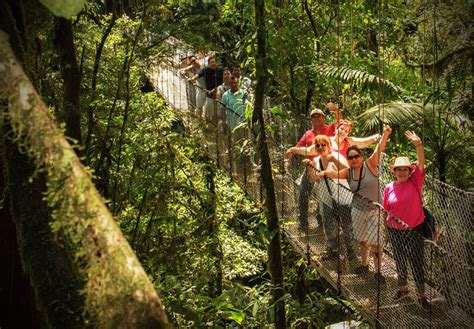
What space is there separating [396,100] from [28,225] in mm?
4257

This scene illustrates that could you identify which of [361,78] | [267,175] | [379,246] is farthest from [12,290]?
[361,78]

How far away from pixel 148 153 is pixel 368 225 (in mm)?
1162

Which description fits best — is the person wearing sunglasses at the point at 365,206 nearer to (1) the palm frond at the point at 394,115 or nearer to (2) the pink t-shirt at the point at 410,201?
(2) the pink t-shirt at the point at 410,201

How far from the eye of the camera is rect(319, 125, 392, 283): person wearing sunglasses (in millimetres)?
3004

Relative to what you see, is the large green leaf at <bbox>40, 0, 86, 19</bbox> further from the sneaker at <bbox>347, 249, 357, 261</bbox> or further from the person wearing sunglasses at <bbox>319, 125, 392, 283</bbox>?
the sneaker at <bbox>347, 249, 357, 261</bbox>

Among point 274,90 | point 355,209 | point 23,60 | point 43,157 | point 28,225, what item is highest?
point 274,90

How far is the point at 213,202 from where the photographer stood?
3.07m

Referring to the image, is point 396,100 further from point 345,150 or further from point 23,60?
point 23,60

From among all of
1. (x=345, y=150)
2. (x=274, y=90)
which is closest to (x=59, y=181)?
(x=345, y=150)

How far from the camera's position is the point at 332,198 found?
11.1 ft

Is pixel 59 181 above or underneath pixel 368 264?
above

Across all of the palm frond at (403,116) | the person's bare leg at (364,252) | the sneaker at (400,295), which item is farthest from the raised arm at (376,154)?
the palm frond at (403,116)

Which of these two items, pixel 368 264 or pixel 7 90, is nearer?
pixel 7 90

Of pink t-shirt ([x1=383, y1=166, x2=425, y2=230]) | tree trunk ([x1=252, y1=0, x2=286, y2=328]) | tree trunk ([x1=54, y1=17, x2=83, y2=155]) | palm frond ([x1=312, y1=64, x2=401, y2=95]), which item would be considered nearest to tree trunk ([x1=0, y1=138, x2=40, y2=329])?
tree trunk ([x1=54, y1=17, x2=83, y2=155])
